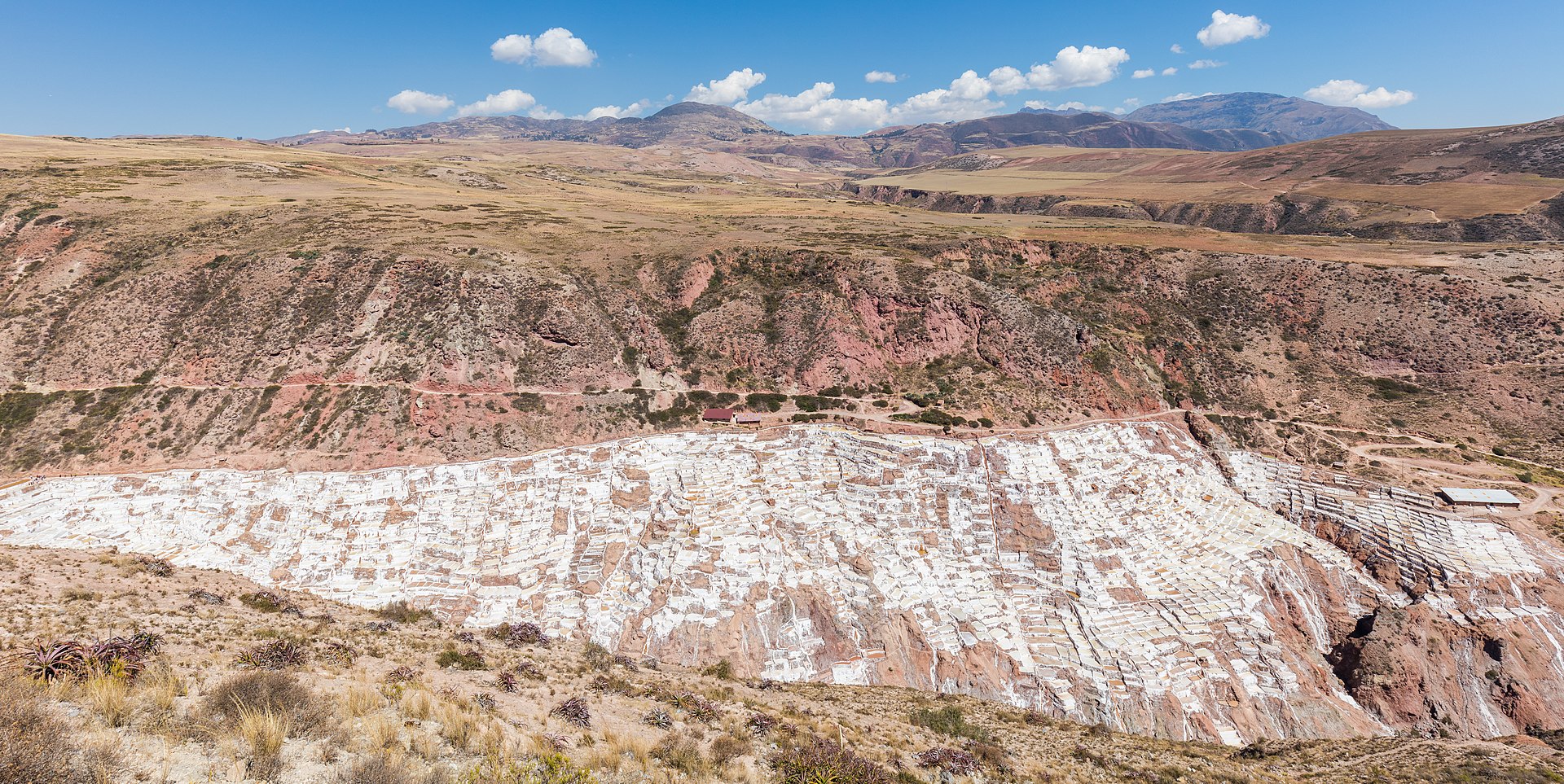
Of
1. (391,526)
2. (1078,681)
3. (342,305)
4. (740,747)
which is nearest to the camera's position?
(740,747)

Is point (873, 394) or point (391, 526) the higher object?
point (873, 394)

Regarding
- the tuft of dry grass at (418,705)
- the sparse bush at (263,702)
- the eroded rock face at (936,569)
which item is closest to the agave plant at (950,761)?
the eroded rock face at (936,569)

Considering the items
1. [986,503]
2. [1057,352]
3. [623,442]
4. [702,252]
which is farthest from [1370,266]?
[623,442]

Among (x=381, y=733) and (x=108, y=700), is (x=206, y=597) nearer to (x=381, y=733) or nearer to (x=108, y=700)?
(x=108, y=700)

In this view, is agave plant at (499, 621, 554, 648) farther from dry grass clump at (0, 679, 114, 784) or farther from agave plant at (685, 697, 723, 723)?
dry grass clump at (0, 679, 114, 784)

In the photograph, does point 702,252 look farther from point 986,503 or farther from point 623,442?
point 986,503

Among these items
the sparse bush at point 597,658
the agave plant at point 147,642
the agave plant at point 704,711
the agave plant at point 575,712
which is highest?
the agave plant at point 147,642

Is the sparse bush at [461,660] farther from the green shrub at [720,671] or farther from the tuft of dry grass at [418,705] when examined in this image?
the green shrub at [720,671]
